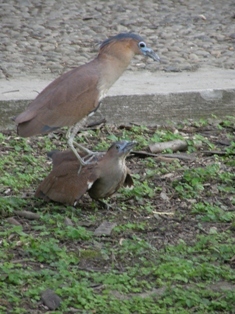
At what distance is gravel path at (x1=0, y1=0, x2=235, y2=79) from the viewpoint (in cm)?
920

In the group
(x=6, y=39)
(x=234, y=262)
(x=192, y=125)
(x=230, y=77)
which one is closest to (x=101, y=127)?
(x=192, y=125)

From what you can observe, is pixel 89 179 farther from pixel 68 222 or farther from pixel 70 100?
pixel 70 100

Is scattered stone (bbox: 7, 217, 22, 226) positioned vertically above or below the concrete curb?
above

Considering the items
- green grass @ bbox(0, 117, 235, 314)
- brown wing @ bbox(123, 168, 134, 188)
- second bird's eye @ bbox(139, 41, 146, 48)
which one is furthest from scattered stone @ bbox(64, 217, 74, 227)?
second bird's eye @ bbox(139, 41, 146, 48)

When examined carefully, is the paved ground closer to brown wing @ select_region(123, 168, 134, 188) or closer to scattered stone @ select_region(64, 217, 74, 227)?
brown wing @ select_region(123, 168, 134, 188)

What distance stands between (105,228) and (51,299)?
1.18 metres

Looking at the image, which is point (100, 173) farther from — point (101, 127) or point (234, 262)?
point (101, 127)

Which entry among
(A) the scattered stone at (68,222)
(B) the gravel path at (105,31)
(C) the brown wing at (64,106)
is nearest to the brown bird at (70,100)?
(C) the brown wing at (64,106)

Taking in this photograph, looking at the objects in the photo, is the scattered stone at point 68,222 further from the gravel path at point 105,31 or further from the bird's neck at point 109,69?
the gravel path at point 105,31

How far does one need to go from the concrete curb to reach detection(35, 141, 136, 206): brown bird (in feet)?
5.95

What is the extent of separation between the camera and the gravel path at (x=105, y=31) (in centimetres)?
920

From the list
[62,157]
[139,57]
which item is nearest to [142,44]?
[62,157]

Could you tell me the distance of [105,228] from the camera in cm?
579

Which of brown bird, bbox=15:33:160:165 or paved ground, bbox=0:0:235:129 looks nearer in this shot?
brown bird, bbox=15:33:160:165
